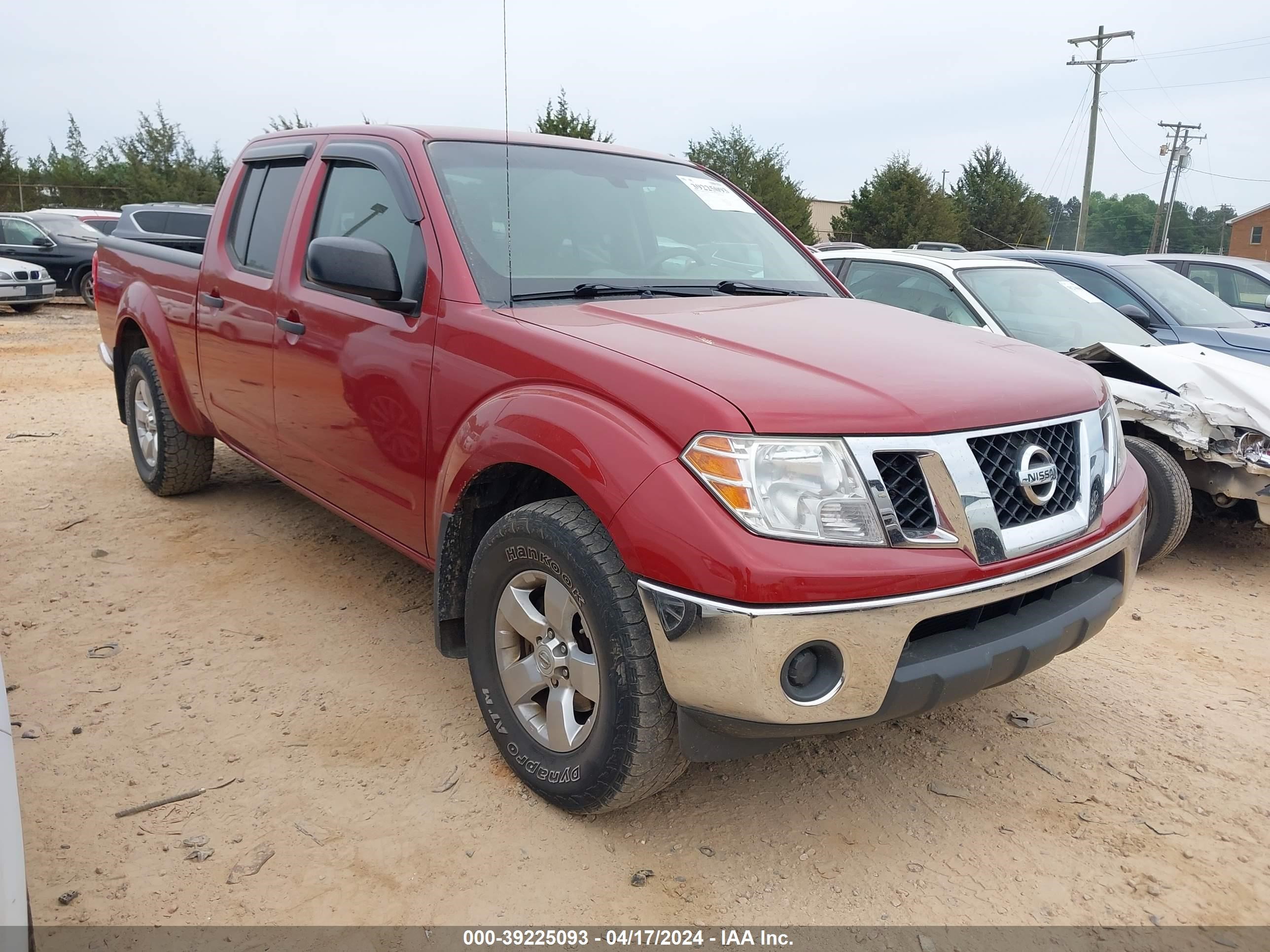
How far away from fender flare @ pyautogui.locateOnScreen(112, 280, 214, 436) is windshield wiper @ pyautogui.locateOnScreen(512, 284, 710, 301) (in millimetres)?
2486

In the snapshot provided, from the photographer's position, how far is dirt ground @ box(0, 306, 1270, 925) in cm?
227

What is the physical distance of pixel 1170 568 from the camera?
489 centimetres

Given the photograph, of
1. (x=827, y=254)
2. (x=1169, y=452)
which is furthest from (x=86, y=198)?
(x=1169, y=452)

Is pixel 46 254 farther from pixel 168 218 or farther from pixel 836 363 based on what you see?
pixel 836 363

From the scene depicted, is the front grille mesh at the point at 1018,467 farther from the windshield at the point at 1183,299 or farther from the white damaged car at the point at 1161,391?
the windshield at the point at 1183,299

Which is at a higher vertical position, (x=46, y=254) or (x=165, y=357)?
(x=46, y=254)

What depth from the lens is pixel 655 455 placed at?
2.11 m

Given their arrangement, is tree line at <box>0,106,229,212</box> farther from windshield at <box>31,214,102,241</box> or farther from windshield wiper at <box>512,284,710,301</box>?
windshield wiper at <box>512,284,710,301</box>

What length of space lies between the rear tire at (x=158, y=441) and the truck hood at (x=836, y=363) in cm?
307

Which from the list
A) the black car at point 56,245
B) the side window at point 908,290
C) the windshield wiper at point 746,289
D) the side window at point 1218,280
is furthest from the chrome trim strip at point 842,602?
the black car at point 56,245

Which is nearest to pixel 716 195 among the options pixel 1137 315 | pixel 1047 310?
pixel 1047 310

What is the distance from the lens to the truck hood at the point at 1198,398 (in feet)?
14.3

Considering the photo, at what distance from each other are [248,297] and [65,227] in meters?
16.0

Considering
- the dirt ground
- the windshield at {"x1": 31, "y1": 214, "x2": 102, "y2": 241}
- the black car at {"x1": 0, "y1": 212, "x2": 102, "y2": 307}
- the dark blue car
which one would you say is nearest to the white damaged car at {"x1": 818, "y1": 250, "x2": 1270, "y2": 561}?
the dark blue car
